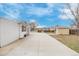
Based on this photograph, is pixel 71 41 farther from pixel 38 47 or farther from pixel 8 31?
pixel 8 31

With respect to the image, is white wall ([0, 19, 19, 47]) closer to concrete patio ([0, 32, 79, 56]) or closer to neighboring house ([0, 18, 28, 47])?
neighboring house ([0, 18, 28, 47])

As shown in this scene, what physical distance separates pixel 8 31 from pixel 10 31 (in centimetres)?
11

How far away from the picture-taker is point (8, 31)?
20.7 ft

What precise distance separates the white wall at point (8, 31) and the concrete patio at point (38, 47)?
0.26 meters

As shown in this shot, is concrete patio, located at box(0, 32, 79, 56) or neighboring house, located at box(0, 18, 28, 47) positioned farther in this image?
neighboring house, located at box(0, 18, 28, 47)

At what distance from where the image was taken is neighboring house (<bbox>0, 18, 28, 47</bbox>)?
19.3ft

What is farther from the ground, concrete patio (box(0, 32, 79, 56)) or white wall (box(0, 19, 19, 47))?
white wall (box(0, 19, 19, 47))

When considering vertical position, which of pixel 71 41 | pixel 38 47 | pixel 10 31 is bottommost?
pixel 38 47

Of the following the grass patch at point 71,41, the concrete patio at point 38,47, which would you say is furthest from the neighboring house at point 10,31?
the grass patch at point 71,41

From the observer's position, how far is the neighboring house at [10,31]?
588 cm

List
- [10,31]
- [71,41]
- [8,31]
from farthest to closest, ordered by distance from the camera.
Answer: [10,31], [8,31], [71,41]

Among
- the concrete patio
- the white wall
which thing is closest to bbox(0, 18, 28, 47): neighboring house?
the white wall

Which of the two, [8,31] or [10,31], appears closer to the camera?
[8,31]

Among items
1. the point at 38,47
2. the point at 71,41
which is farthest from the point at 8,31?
the point at 71,41
